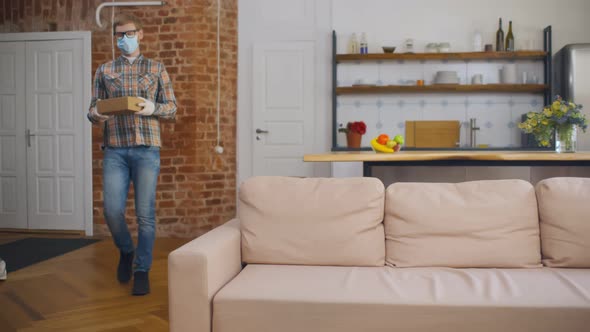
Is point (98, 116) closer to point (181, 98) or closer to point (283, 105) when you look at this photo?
point (181, 98)

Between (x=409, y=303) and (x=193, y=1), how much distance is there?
469 cm

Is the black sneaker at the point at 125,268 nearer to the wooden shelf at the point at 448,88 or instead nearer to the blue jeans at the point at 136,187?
the blue jeans at the point at 136,187


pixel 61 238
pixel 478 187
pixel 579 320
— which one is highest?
pixel 478 187

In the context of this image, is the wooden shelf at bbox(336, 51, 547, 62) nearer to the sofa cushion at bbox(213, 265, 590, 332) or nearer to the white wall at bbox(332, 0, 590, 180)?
the white wall at bbox(332, 0, 590, 180)

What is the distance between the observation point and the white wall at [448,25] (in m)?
5.93

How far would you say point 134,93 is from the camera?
3.33 meters

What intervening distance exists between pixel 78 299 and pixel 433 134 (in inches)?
163

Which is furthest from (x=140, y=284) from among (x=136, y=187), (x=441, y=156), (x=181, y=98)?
(x=181, y=98)

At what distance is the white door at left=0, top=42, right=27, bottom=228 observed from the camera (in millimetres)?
6039

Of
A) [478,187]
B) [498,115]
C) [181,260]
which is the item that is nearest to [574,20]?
[498,115]

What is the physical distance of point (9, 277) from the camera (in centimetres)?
383

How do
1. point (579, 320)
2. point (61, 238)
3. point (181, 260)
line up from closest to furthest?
point (579, 320), point (181, 260), point (61, 238)

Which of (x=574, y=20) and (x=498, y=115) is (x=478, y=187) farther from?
(x=574, y=20)

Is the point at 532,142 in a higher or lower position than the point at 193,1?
lower
